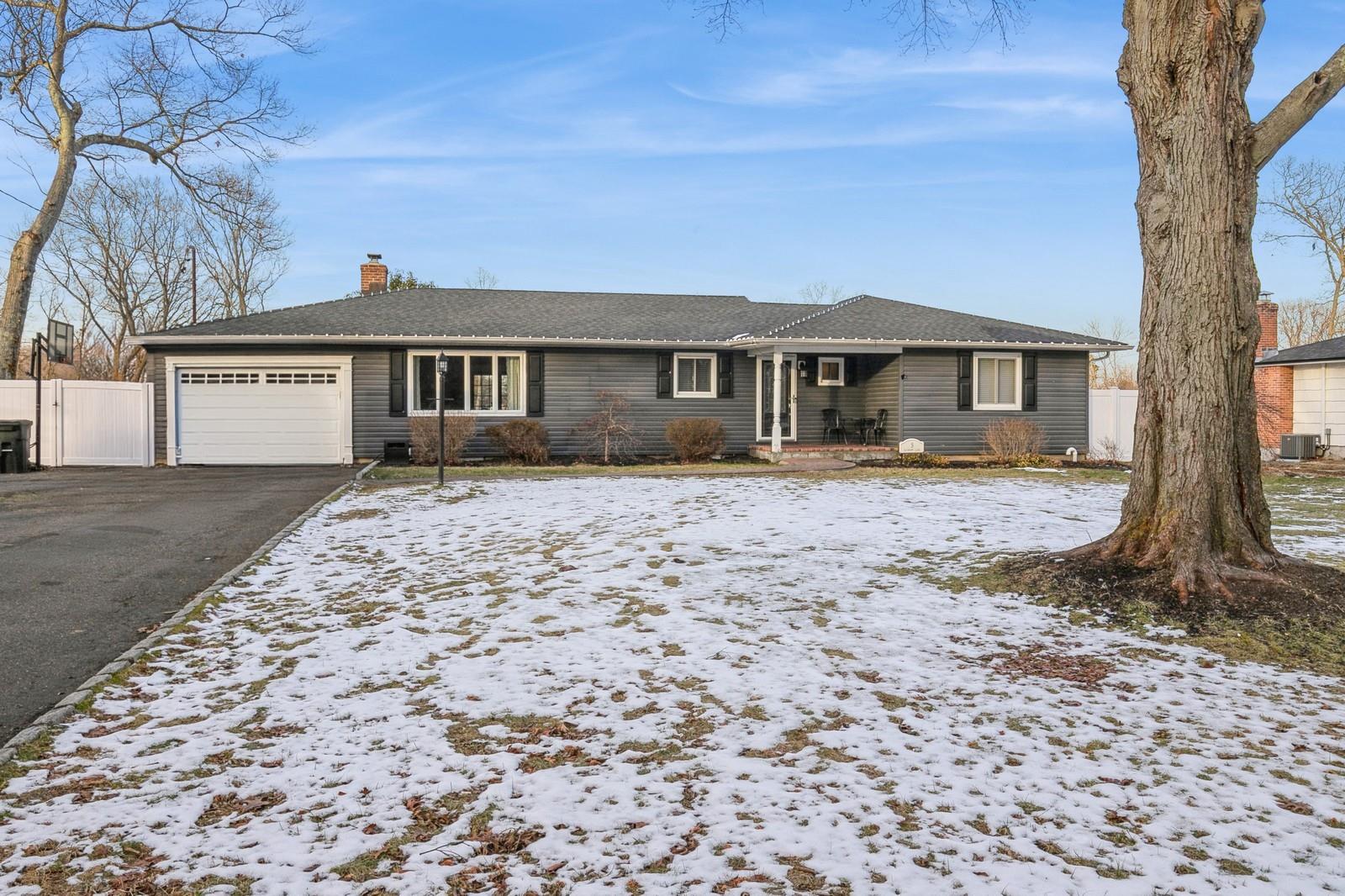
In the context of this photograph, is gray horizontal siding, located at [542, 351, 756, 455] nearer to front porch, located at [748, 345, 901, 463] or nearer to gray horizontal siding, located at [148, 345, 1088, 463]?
gray horizontal siding, located at [148, 345, 1088, 463]

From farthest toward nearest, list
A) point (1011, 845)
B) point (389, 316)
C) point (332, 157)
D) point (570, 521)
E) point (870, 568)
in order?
point (332, 157), point (389, 316), point (570, 521), point (870, 568), point (1011, 845)

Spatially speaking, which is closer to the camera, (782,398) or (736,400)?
(736,400)

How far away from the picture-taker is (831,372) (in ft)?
66.2

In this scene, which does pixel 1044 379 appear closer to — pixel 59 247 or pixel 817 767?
pixel 817 767

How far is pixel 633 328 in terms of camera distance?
18969 millimetres

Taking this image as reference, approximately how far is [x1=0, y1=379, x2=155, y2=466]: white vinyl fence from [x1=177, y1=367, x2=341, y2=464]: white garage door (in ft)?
2.99

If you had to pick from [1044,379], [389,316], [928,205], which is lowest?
[1044,379]

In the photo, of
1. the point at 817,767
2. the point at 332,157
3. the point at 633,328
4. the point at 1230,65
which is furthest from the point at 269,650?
the point at 332,157

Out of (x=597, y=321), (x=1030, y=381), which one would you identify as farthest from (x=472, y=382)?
(x=1030, y=381)

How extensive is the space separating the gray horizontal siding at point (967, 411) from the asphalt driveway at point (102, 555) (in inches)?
453

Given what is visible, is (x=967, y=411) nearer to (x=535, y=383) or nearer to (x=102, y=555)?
(x=535, y=383)

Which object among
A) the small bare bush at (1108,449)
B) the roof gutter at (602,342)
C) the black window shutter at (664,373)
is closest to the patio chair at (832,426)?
the roof gutter at (602,342)

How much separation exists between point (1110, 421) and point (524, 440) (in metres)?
13.3

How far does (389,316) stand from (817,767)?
17122 mm
